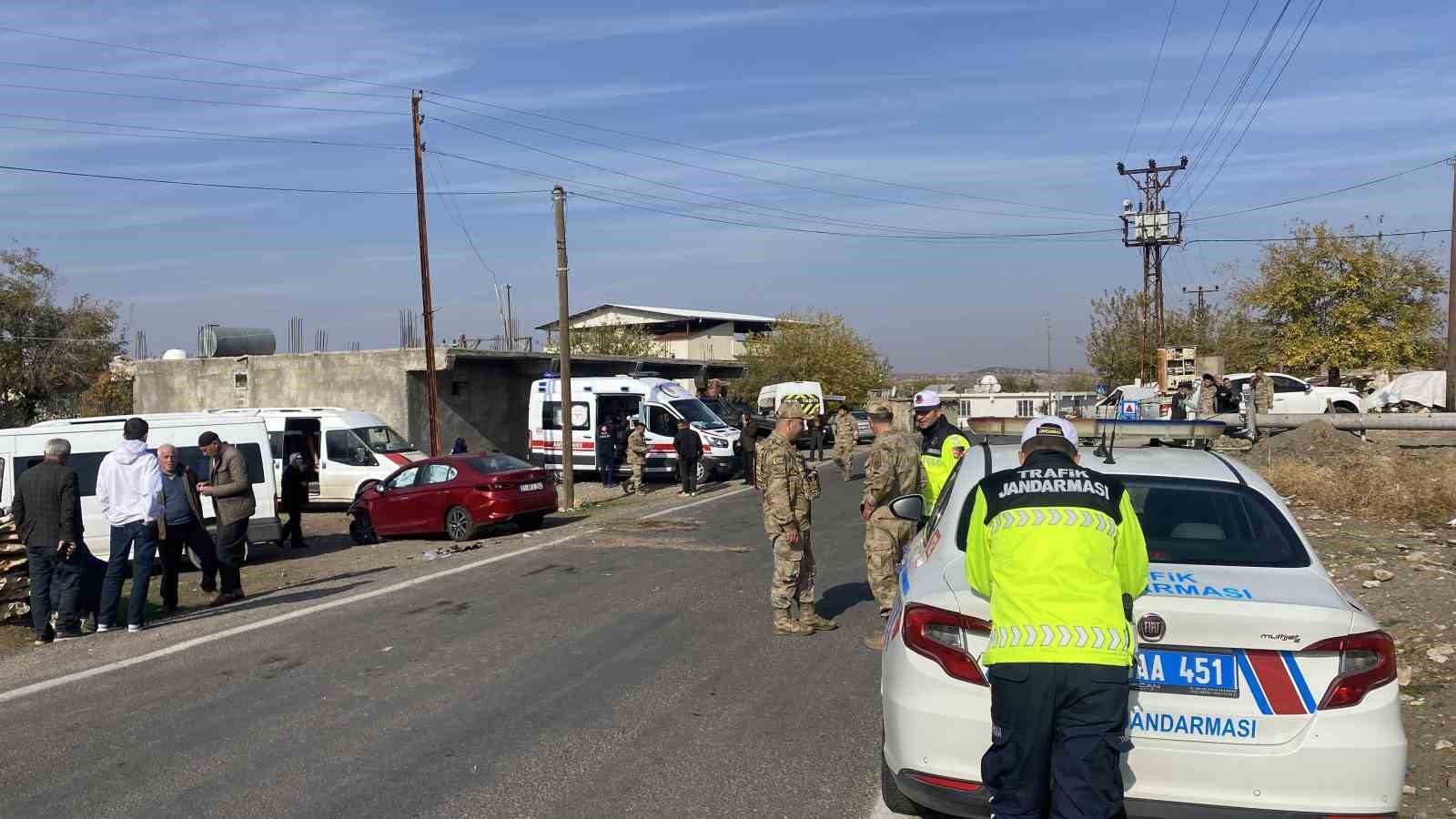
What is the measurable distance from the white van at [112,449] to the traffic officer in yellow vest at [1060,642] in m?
13.6

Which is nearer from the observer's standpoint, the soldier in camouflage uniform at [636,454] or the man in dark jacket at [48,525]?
the man in dark jacket at [48,525]

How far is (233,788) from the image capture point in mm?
5441

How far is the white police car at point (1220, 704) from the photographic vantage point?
391 centimetres

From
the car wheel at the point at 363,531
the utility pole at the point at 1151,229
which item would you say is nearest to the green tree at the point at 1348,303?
the utility pole at the point at 1151,229

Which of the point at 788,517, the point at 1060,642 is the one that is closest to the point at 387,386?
the point at 788,517

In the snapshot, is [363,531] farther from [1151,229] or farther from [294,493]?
[1151,229]

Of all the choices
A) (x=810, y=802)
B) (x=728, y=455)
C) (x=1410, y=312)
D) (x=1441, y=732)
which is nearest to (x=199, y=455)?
(x=728, y=455)

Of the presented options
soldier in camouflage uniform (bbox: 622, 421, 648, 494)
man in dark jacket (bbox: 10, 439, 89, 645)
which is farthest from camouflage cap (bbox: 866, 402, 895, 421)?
soldier in camouflage uniform (bbox: 622, 421, 648, 494)

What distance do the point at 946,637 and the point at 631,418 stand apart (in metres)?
22.9

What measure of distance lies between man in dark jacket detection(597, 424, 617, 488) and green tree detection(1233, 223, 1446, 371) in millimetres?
28919

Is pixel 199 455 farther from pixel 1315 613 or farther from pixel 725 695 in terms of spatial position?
pixel 1315 613

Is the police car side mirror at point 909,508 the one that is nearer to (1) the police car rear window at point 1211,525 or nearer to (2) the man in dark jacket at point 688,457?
(1) the police car rear window at point 1211,525

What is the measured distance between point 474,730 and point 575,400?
866 inches

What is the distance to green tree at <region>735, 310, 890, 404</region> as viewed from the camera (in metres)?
53.8
